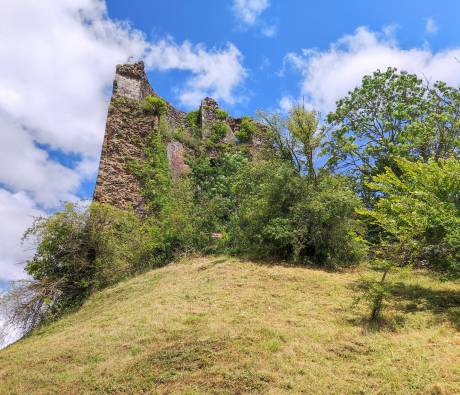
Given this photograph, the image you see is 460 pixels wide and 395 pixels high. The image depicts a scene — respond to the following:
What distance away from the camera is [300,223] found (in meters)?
12.7

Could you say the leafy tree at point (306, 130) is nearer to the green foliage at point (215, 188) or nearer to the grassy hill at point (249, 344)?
the green foliage at point (215, 188)

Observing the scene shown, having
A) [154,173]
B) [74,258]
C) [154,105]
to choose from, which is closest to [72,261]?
[74,258]

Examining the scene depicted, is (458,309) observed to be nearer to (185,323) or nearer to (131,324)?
(185,323)

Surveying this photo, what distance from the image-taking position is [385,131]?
16891 mm

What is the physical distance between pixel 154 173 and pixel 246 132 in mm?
6624

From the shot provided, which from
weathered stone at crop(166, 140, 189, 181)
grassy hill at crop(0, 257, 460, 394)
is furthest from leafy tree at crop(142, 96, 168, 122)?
grassy hill at crop(0, 257, 460, 394)

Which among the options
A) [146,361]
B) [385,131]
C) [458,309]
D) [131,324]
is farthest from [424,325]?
[385,131]

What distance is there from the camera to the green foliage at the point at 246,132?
22406 mm

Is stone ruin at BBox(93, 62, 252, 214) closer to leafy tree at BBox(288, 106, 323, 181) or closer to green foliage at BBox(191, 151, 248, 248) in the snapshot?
green foliage at BBox(191, 151, 248, 248)

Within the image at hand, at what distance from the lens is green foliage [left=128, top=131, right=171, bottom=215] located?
672 inches

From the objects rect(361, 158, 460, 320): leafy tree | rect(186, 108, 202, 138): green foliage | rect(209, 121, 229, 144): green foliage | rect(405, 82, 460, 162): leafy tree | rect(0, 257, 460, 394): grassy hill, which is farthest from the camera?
rect(186, 108, 202, 138): green foliage

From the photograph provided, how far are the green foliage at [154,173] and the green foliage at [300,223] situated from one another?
455 centimetres

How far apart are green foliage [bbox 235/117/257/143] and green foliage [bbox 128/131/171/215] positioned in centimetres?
491

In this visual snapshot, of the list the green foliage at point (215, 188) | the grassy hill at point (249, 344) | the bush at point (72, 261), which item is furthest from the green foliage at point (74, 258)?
the green foliage at point (215, 188)
